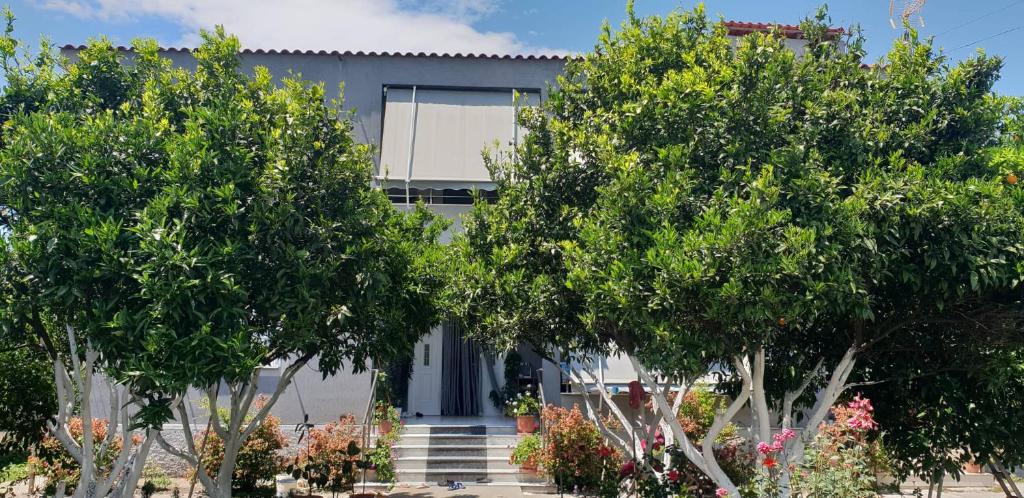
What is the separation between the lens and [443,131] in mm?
17891

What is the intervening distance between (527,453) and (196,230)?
8.81 m

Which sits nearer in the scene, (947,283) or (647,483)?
(947,283)

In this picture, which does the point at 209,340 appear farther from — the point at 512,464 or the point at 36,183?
the point at 512,464

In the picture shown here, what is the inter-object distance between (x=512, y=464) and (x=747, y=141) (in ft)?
30.7

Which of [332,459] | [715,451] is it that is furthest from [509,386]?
[715,451]

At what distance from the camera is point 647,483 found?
11.2 m

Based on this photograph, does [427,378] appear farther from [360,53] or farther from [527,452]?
[360,53]

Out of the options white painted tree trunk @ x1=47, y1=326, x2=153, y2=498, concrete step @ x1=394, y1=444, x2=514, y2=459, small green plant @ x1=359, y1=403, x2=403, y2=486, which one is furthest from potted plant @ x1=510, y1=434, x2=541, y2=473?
white painted tree trunk @ x1=47, y1=326, x2=153, y2=498

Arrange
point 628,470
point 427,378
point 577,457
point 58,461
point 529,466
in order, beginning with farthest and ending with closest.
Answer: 1. point 427,378
2. point 529,466
3. point 577,457
4. point 58,461
5. point 628,470

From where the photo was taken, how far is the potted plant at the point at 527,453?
1457cm

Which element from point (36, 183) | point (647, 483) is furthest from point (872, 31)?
point (36, 183)

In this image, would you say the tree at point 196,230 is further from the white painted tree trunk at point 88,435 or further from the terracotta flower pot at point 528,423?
the terracotta flower pot at point 528,423

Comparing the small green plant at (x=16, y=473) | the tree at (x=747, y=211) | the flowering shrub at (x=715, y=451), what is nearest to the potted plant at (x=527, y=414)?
the flowering shrub at (x=715, y=451)

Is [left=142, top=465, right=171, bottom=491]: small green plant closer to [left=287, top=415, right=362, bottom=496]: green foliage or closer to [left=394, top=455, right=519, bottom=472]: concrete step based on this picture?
[left=287, top=415, right=362, bottom=496]: green foliage
